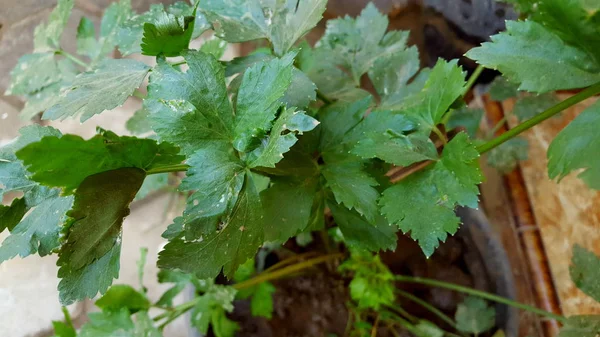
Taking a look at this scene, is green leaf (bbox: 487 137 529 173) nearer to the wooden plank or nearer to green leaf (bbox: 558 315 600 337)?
the wooden plank

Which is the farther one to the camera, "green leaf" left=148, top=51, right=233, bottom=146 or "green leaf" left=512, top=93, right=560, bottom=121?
"green leaf" left=512, top=93, right=560, bottom=121

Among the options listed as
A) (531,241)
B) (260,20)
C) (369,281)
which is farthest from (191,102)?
(531,241)

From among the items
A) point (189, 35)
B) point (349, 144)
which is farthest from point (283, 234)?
point (189, 35)

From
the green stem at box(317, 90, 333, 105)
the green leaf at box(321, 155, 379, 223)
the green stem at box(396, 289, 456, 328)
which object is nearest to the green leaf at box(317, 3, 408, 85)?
the green stem at box(317, 90, 333, 105)

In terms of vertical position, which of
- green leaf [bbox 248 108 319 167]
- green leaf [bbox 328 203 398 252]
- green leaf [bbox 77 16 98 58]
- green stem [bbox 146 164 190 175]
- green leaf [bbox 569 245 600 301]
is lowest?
green leaf [bbox 569 245 600 301]

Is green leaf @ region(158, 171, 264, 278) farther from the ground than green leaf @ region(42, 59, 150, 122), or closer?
closer

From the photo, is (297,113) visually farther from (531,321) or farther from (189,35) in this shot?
(531,321)

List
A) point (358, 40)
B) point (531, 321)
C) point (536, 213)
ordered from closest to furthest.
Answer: point (358, 40) → point (531, 321) → point (536, 213)
